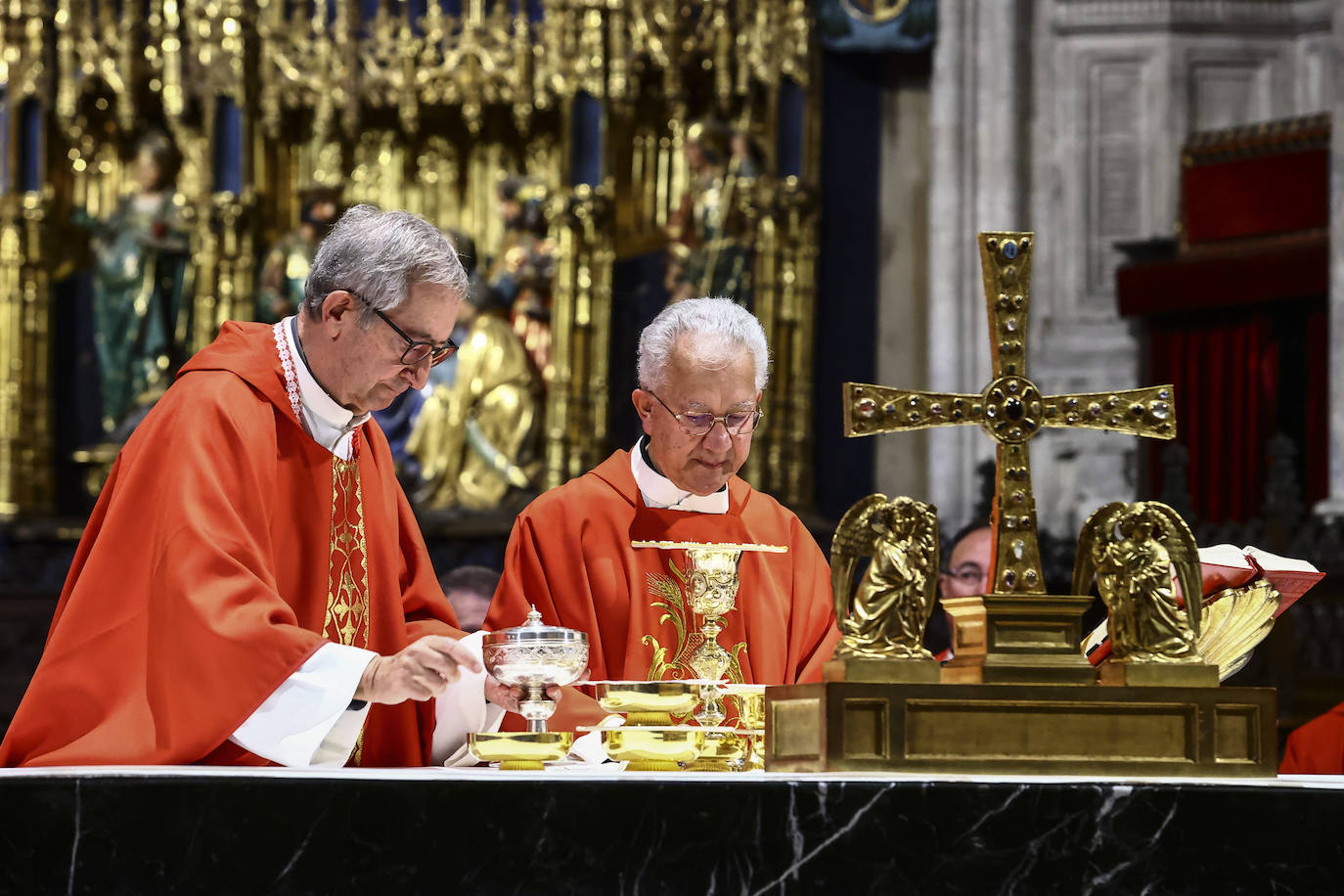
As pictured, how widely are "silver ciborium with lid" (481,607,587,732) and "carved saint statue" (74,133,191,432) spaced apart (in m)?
8.59

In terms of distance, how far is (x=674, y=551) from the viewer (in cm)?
385

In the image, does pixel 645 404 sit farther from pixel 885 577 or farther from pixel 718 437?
pixel 885 577

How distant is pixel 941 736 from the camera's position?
101 inches

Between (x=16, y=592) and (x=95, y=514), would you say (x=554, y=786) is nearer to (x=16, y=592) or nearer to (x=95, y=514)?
(x=95, y=514)

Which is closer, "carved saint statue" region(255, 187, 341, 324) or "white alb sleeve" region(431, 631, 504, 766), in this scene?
"white alb sleeve" region(431, 631, 504, 766)

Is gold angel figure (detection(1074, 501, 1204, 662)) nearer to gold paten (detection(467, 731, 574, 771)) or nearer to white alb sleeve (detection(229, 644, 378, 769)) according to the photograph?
gold paten (detection(467, 731, 574, 771))

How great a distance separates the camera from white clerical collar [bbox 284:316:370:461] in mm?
3447

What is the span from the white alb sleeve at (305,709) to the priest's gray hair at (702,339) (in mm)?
1078

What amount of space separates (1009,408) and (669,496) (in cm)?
123

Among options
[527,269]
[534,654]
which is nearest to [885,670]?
[534,654]

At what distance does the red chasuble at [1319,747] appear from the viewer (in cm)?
446

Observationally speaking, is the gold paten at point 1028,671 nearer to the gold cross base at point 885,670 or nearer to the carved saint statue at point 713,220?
the gold cross base at point 885,670

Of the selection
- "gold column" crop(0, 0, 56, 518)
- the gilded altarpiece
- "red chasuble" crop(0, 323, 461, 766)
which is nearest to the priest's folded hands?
"red chasuble" crop(0, 323, 461, 766)

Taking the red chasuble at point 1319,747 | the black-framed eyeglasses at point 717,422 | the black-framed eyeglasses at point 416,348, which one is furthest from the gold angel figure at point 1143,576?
the red chasuble at point 1319,747
